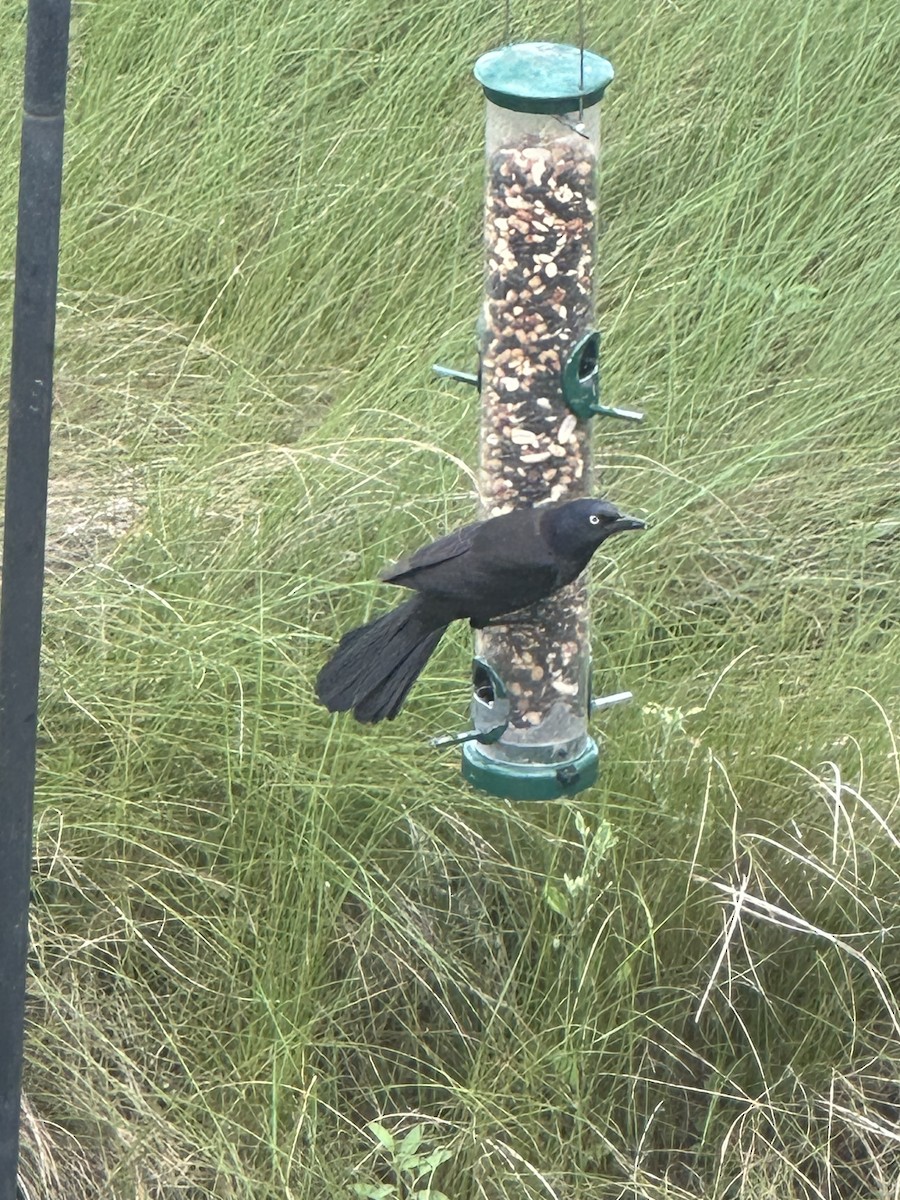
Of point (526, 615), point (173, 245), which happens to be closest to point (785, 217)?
point (173, 245)

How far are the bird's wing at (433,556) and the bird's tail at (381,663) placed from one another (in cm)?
4

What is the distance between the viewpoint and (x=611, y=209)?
4.35 meters

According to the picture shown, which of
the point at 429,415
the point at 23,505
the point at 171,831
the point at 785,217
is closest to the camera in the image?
the point at 23,505

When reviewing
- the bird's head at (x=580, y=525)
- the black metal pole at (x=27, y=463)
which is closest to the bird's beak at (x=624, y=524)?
the bird's head at (x=580, y=525)

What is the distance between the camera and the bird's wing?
2273 millimetres

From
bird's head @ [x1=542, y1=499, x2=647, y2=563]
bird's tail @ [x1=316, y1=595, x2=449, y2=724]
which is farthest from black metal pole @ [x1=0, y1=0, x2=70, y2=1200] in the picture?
bird's head @ [x1=542, y1=499, x2=647, y2=563]

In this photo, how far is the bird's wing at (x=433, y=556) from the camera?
89.5 inches

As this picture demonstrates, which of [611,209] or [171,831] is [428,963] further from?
[611,209]

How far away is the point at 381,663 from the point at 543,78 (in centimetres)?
78

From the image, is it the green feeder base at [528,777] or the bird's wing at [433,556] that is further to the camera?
the green feeder base at [528,777]

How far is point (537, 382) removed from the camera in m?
2.48

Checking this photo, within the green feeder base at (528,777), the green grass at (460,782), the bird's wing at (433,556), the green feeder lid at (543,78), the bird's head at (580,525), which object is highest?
the green feeder lid at (543,78)

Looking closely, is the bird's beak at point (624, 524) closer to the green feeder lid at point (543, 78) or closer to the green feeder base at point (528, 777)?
the green feeder base at point (528, 777)

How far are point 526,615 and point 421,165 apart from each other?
2.19 meters
